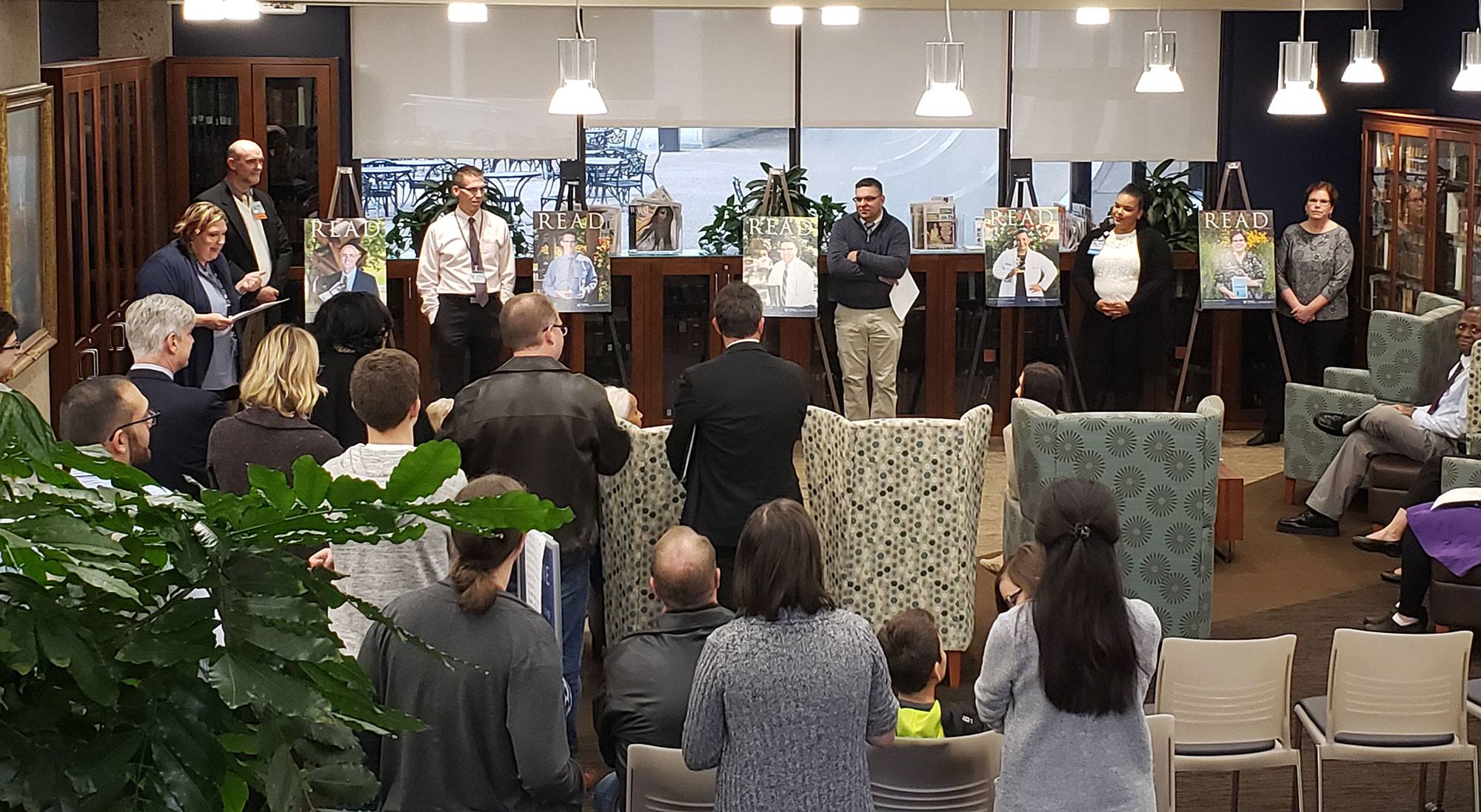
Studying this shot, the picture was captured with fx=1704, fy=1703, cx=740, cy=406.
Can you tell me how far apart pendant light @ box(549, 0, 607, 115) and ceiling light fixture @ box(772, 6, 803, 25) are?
146 cm

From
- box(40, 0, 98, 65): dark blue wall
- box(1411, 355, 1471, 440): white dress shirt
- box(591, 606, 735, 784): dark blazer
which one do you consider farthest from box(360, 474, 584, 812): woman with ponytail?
box(40, 0, 98, 65): dark blue wall

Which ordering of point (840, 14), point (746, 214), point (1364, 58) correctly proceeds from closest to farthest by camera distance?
point (1364, 58) → point (840, 14) → point (746, 214)

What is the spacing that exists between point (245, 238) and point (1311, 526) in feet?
19.3

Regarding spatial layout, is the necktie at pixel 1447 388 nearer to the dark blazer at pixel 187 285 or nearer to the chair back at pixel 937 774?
the chair back at pixel 937 774

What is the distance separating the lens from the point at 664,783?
3898mm

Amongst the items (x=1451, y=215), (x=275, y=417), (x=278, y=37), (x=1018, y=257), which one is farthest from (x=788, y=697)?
(x=278, y=37)

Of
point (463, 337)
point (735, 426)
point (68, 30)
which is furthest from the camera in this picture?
point (463, 337)

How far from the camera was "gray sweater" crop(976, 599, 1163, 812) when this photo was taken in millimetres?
3406

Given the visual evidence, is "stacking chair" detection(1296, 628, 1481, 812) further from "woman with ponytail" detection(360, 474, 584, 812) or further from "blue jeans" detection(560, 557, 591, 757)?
"woman with ponytail" detection(360, 474, 584, 812)

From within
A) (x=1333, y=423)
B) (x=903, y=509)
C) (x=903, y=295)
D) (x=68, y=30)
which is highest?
(x=68, y=30)

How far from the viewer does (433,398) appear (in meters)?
10.7

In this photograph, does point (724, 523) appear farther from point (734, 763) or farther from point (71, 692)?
point (71, 692)

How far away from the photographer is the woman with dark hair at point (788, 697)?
11.0ft

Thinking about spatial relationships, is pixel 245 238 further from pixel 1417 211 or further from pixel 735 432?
pixel 1417 211
